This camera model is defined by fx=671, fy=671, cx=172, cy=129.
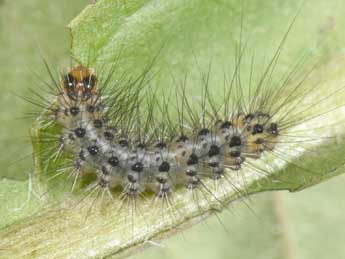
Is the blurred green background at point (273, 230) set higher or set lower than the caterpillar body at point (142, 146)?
lower

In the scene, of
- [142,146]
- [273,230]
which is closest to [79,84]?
[142,146]

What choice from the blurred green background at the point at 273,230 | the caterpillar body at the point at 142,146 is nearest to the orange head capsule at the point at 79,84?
the caterpillar body at the point at 142,146

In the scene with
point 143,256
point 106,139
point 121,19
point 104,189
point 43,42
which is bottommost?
point 143,256

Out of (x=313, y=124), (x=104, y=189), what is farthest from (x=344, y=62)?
(x=104, y=189)

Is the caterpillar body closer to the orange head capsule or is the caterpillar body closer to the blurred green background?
the orange head capsule

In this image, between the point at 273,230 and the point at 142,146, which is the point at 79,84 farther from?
the point at 273,230

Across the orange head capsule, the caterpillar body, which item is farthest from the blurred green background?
the orange head capsule

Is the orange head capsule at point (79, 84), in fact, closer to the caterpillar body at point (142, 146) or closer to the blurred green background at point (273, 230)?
the caterpillar body at point (142, 146)

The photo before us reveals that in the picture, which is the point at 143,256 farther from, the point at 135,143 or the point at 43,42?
the point at 43,42
